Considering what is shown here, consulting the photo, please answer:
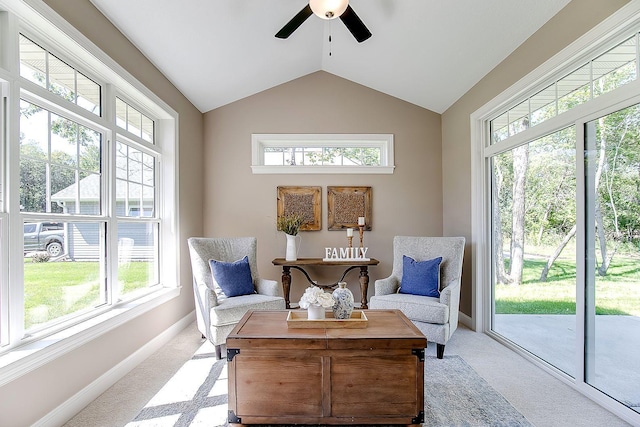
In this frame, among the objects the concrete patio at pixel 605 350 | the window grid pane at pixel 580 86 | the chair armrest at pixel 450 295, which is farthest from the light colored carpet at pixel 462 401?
the window grid pane at pixel 580 86

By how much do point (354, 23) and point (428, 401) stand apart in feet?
8.75

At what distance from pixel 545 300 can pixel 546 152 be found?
4.04 ft

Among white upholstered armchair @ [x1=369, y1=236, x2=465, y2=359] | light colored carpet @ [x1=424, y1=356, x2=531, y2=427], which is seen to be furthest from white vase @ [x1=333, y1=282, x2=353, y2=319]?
white upholstered armchair @ [x1=369, y1=236, x2=465, y2=359]

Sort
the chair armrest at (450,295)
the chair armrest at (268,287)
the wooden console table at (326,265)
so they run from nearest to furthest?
the chair armrest at (450,295), the chair armrest at (268,287), the wooden console table at (326,265)

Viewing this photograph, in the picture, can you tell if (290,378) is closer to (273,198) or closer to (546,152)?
(546,152)

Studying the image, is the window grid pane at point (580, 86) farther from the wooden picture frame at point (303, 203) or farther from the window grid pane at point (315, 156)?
the wooden picture frame at point (303, 203)

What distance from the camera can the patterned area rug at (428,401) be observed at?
6.93ft

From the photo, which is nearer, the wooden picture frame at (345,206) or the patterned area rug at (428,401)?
the patterned area rug at (428,401)

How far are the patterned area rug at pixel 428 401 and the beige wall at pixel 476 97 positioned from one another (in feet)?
4.87

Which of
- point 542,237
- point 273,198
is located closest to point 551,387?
point 542,237

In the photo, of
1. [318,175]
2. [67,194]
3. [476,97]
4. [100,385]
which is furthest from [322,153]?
[100,385]

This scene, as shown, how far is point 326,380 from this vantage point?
202cm

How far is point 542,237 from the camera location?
115 inches

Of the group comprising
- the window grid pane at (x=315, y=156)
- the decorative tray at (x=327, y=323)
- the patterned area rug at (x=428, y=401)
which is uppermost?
the window grid pane at (x=315, y=156)
